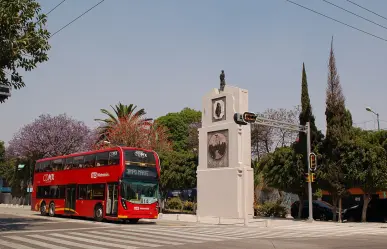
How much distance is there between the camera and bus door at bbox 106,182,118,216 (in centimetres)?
2272

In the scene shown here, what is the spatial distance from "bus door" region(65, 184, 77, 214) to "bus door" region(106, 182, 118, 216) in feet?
13.2

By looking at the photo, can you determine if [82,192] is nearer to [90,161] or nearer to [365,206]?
[90,161]

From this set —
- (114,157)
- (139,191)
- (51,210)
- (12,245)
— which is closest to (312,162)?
(139,191)

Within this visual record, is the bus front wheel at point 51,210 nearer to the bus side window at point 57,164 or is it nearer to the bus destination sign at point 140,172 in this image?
the bus side window at point 57,164

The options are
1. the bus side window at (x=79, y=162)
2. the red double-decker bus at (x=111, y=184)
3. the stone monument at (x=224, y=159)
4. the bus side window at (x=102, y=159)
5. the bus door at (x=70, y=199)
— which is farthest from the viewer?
the stone monument at (x=224, y=159)

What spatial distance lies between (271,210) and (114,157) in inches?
648

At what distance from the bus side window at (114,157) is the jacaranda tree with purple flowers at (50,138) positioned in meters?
26.8

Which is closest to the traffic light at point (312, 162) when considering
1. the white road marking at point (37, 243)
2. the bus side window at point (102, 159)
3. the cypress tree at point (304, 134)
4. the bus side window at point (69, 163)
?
the cypress tree at point (304, 134)

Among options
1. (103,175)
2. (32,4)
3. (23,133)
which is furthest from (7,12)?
(23,133)

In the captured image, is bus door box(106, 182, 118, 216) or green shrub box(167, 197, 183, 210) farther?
green shrub box(167, 197, 183, 210)

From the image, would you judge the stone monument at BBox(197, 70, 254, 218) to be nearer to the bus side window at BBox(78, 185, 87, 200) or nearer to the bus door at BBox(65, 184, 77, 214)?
the bus side window at BBox(78, 185, 87, 200)

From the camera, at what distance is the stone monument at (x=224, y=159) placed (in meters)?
28.9

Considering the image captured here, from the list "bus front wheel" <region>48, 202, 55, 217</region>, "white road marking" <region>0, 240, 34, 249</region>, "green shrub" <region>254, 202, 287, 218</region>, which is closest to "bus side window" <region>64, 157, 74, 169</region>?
"bus front wheel" <region>48, 202, 55, 217</region>

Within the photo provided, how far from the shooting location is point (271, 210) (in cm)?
3422
